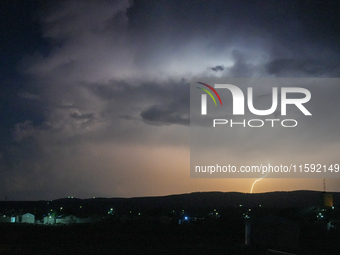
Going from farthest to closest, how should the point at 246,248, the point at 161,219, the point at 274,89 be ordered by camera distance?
the point at 161,219
the point at 274,89
the point at 246,248

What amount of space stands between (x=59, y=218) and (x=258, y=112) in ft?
156

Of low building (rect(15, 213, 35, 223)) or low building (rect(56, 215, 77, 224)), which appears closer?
low building (rect(56, 215, 77, 224))

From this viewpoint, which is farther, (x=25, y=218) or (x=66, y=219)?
(x=25, y=218)

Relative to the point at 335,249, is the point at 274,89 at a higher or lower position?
higher

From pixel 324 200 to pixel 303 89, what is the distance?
51943mm

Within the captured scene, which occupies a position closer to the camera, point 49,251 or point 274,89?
point 49,251

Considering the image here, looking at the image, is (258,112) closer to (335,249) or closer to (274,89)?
(274,89)

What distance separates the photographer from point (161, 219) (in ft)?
193

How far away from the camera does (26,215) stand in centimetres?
6238

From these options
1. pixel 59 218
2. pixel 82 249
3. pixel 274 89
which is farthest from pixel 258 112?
pixel 59 218

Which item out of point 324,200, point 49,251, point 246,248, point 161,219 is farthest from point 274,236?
point 324,200

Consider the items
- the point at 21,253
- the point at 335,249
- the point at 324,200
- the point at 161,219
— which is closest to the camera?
the point at 21,253

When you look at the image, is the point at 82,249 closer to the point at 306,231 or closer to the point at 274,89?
the point at 274,89

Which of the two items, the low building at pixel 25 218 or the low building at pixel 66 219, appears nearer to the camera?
the low building at pixel 66 219
